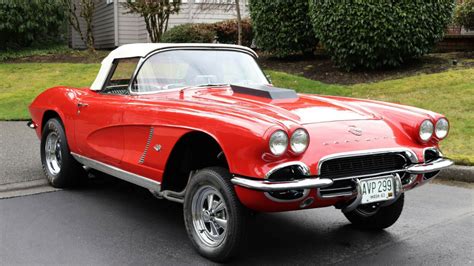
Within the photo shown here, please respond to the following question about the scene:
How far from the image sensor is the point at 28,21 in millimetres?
17359

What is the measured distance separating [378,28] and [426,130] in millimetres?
7744

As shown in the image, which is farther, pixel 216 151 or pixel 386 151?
pixel 216 151

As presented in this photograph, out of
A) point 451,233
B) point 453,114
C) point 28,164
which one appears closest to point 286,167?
point 451,233

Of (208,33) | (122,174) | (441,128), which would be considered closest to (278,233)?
(122,174)

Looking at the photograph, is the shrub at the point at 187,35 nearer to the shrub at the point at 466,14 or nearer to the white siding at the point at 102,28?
the white siding at the point at 102,28

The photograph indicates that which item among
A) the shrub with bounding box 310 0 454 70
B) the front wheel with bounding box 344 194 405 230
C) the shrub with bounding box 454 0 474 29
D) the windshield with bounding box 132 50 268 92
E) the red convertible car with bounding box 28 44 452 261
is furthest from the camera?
the shrub with bounding box 454 0 474 29

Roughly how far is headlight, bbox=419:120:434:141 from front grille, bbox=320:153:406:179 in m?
0.33

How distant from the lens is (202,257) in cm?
371

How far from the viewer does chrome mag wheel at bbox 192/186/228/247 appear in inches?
142

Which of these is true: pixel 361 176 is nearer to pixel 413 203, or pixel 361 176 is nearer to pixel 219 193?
pixel 219 193

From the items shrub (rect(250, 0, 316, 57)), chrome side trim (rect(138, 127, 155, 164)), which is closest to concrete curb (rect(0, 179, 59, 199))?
chrome side trim (rect(138, 127, 155, 164))

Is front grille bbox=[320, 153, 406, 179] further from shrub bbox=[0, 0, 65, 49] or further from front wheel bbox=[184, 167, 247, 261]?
shrub bbox=[0, 0, 65, 49]

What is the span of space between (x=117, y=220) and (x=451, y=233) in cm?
285

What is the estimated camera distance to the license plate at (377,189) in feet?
11.3
